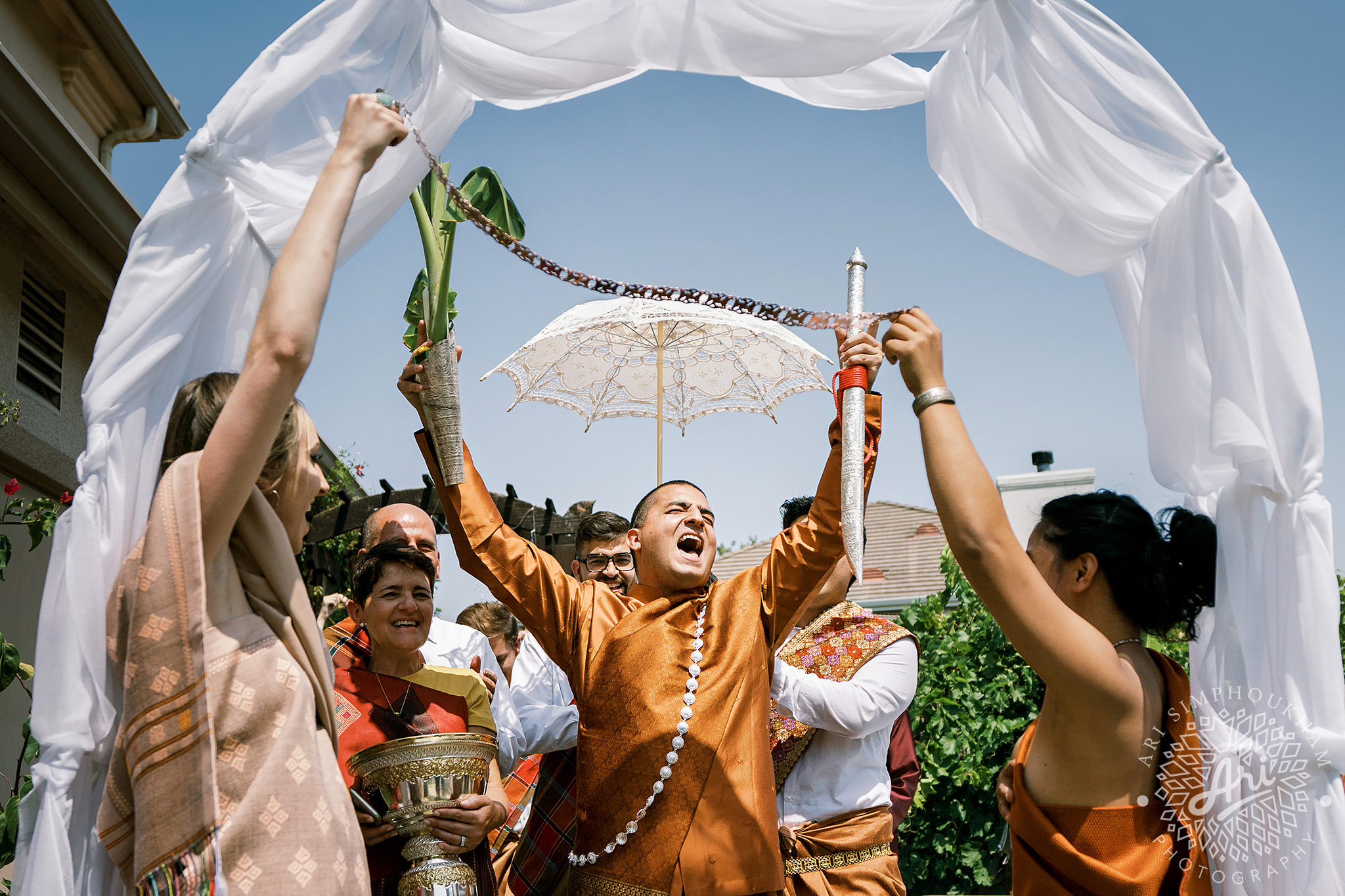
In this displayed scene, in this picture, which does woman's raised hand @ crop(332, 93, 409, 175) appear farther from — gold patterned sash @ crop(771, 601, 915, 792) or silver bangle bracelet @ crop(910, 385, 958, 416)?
gold patterned sash @ crop(771, 601, 915, 792)

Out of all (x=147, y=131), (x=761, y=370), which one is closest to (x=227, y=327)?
(x=761, y=370)

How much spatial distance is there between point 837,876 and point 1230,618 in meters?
1.97

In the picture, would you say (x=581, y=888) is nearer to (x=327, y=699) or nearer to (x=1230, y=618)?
(x=327, y=699)

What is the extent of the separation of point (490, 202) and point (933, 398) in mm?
1455

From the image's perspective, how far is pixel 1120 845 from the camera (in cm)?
217

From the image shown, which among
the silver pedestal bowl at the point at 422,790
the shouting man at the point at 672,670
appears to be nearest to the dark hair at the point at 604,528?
the shouting man at the point at 672,670

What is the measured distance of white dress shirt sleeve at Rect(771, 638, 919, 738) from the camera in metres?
3.67

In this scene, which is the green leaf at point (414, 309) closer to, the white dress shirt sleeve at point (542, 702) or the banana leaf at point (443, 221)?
the banana leaf at point (443, 221)

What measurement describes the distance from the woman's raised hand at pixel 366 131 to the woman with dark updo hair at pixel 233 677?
0.53 feet

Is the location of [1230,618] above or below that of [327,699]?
above

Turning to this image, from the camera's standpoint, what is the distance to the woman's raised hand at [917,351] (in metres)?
2.24

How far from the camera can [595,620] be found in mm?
3438

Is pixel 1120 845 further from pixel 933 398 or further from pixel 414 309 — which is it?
pixel 414 309

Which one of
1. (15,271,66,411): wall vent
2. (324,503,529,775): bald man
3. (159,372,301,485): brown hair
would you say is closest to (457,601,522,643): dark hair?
(324,503,529,775): bald man
